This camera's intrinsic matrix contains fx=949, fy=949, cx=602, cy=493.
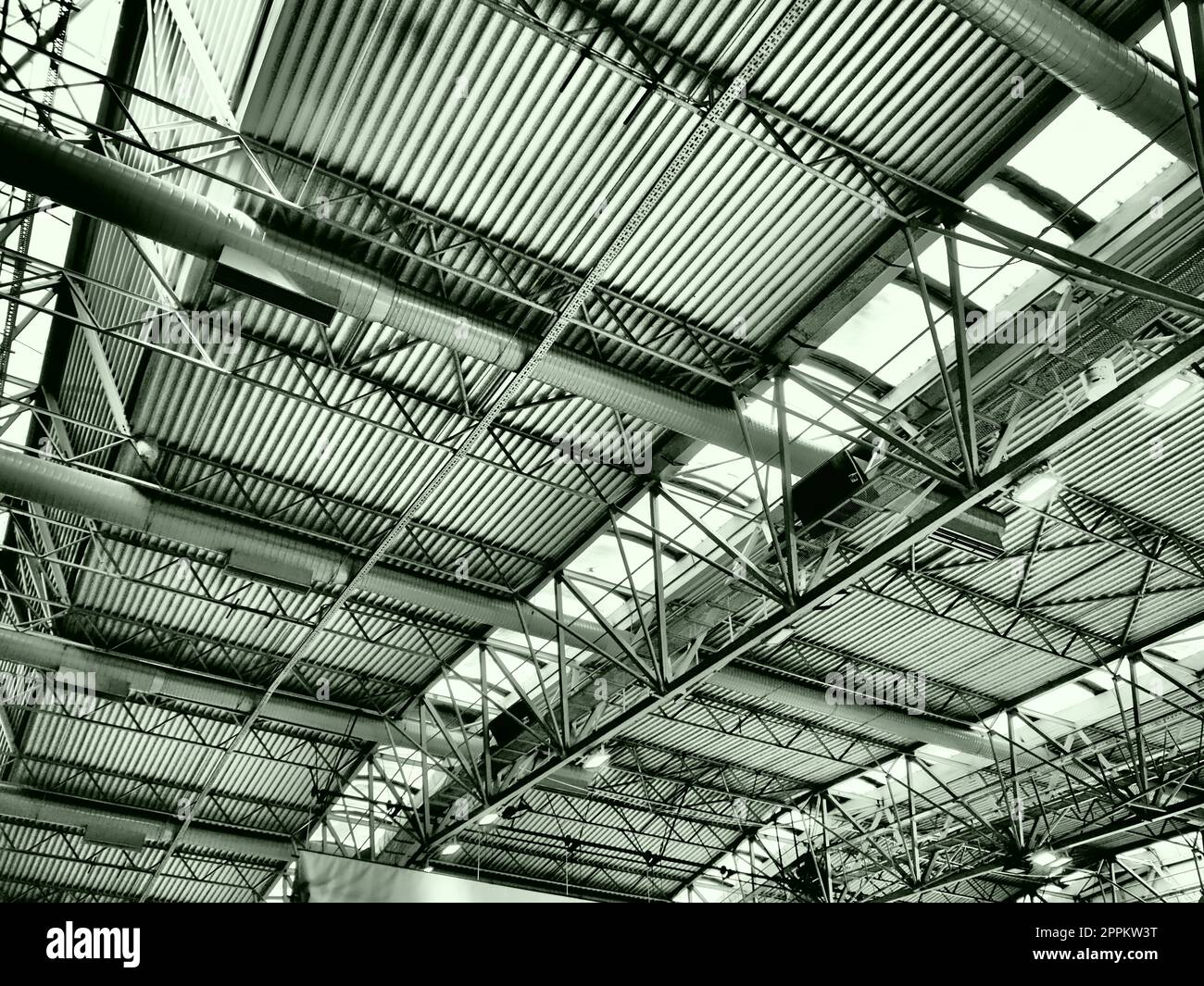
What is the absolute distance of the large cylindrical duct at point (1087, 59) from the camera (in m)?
9.95

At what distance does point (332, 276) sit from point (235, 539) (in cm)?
715

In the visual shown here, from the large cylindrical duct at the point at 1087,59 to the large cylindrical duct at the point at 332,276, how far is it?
6.71 m

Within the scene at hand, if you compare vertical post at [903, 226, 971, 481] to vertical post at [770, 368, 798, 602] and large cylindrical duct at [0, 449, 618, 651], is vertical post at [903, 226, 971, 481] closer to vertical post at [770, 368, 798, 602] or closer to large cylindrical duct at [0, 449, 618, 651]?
vertical post at [770, 368, 798, 602]

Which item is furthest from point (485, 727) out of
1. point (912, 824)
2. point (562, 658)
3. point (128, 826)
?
point (128, 826)

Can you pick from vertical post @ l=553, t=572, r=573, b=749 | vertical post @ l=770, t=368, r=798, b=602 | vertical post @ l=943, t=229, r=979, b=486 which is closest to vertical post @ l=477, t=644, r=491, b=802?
vertical post @ l=553, t=572, r=573, b=749

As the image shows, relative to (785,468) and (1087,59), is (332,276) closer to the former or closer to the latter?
(785,468)

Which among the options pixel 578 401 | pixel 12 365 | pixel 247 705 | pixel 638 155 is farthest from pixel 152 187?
pixel 247 705

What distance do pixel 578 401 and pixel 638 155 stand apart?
483cm

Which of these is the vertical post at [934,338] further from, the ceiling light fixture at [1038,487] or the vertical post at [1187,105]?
the ceiling light fixture at [1038,487]

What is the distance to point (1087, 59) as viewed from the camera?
10.3 meters
